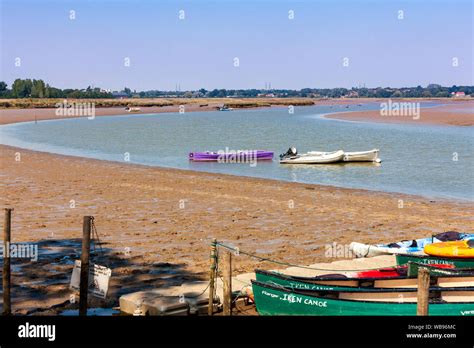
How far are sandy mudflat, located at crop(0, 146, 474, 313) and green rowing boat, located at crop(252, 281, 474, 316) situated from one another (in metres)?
3.54

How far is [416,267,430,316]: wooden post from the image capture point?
10688 mm

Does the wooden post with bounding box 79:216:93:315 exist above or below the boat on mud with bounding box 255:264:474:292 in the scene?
above

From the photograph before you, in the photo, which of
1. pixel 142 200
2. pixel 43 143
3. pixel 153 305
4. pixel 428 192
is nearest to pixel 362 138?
pixel 43 143

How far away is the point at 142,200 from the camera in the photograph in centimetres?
2667

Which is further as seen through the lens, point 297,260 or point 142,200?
point 142,200

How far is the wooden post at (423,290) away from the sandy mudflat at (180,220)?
619 cm

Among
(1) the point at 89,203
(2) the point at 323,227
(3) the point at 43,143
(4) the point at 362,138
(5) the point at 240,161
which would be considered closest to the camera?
(2) the point at 323,227

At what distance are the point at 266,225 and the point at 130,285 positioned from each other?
7.84 metres

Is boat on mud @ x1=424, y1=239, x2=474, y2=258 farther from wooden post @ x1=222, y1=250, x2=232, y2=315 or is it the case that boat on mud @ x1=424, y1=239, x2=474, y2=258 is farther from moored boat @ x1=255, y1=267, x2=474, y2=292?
wooden post @ x1=222, y1=250, x2=232, y2=315

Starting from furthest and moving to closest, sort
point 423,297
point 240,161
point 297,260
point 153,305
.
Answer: point 240,161
point 297,260
point 153,305
point 423,297

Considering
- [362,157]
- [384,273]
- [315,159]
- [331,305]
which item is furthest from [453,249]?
[362,157]

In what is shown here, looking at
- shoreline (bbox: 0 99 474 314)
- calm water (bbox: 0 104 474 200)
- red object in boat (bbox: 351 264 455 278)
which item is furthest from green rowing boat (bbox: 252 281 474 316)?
calm water (bbox: 0 104 474 200)

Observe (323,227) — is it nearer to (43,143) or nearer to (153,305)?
(153,305)
